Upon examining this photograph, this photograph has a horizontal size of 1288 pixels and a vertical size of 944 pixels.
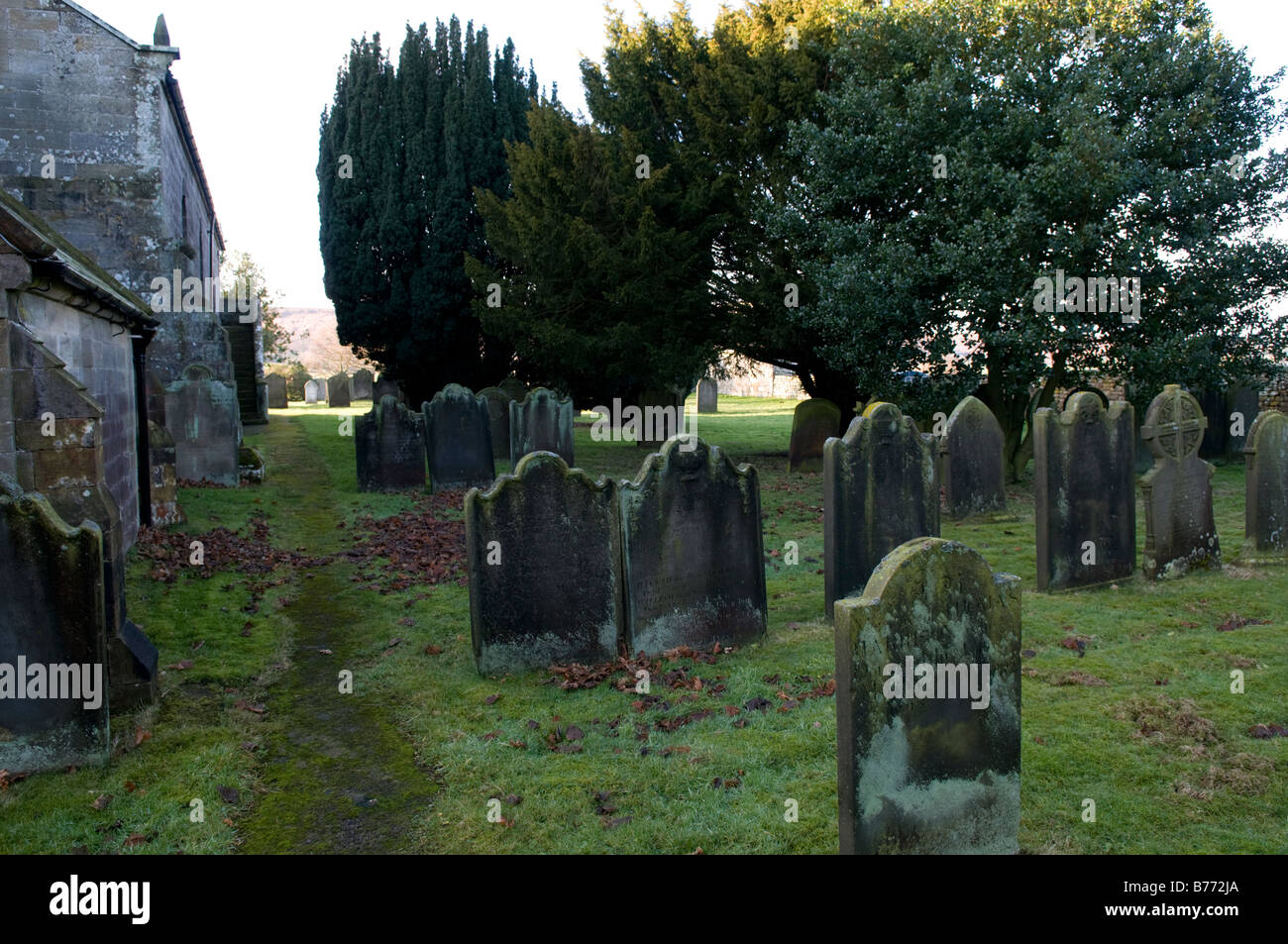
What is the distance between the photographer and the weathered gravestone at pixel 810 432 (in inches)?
779

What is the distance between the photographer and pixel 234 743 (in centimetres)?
608

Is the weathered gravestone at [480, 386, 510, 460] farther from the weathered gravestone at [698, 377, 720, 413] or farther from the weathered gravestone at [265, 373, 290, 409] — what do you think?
the weathered gravestone at [265, 373, 290, 409]

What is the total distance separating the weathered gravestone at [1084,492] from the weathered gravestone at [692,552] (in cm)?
329

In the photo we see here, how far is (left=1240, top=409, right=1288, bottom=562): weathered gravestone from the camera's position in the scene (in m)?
10.4

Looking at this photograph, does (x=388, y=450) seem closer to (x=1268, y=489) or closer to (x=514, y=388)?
(x=514, y=388)

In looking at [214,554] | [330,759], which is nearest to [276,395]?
[214,554]

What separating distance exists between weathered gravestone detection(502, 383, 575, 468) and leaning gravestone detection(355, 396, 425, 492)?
175cm

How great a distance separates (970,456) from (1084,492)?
4426mm

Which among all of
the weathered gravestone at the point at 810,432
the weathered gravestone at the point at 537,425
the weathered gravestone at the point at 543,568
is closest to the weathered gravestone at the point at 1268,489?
the weathered gravestone at the point at 543,568

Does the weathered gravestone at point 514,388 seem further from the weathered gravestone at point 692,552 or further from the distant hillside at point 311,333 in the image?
the distant hillside at point 311,333

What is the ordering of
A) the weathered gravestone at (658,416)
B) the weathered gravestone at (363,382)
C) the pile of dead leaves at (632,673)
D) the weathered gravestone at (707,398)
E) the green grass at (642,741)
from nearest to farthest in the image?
the green grass at (642,741) < the pile of dead leaves at (632,673) < the weathered gravestone at (658,416) < the weathered gravestone at (363,382) < the weathered gravestone at (707,398)

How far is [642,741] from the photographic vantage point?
19.9 ft
